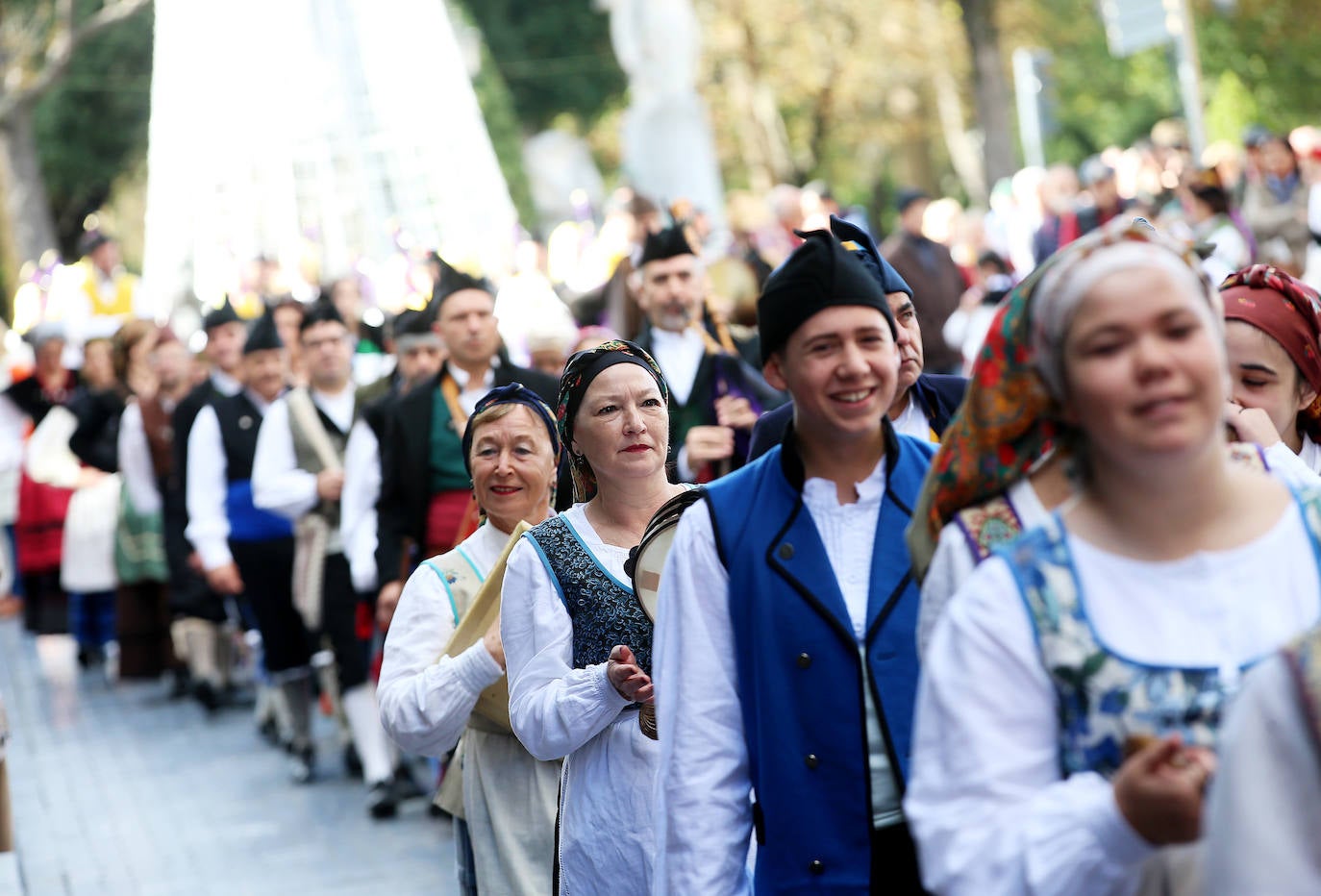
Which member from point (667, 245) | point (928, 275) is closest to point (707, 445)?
point (667, 245)

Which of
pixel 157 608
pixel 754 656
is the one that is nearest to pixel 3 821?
pixel 754 656

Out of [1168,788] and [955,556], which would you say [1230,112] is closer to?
[955,556]

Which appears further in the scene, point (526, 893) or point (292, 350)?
point (292, 350)

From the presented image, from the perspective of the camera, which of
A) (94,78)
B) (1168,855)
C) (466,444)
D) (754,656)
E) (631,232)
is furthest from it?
(94,78)

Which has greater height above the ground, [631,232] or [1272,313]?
[631,232]

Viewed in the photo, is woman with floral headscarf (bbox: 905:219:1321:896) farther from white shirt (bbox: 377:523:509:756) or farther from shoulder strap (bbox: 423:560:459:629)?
shoulder strap (bbox: 423:560:459:629)

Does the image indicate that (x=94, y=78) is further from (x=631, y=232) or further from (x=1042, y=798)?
(x=1042, y=798)

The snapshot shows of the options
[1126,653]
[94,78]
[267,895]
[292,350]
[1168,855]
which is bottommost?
[267,895]

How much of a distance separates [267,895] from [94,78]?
36.4 metres

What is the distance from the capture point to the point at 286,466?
32.3ft

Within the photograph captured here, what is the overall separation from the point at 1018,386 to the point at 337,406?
7.49 meters

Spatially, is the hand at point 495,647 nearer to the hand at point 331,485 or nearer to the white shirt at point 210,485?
the hand at point 331,485

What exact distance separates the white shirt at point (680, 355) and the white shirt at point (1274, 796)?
577 centimetres

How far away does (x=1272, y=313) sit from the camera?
15.4 feet
